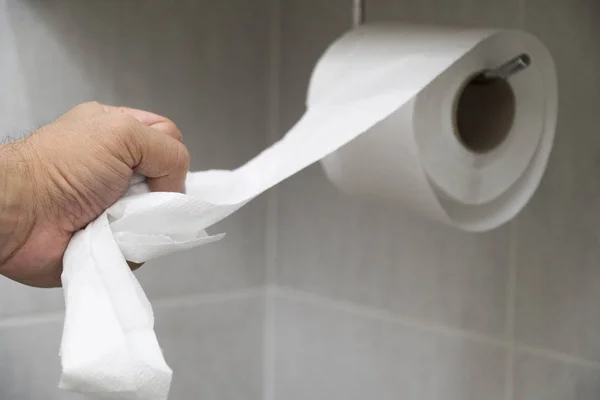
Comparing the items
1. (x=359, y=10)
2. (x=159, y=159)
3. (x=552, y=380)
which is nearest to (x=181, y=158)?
(x=159, y=159)

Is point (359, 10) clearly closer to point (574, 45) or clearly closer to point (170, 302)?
point (574, 45)

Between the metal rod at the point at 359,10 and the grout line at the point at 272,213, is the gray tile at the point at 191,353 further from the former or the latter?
the metal rod at the point at 359,10

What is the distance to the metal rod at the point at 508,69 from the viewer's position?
1.51 ft

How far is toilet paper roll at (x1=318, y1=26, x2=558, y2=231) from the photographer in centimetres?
45

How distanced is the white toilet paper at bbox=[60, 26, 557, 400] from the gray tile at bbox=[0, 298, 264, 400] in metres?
0.26

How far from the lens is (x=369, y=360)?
2.32ft

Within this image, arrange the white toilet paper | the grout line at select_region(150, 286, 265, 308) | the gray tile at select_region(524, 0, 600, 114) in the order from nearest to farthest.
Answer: the white toilet paper < the gray tile at select_region(524, 0, 600, 114) < the grout line at select_region(150, 286, 265, 308)

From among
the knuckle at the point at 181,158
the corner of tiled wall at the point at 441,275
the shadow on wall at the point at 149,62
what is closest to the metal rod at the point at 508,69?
the corner of tiled wall at the point at 441,275

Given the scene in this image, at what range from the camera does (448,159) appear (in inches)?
18.2

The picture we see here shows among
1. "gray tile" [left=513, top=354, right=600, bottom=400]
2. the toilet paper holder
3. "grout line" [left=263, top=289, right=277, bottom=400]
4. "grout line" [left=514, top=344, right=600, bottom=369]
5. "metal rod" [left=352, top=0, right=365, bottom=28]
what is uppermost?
"metal rod" [left=352, top=0, right=365, bottom=28]

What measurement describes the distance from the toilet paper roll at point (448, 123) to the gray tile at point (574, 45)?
0.07 meters

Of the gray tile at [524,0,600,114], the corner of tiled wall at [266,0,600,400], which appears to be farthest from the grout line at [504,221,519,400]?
the gray tile at [524,0,600,114]

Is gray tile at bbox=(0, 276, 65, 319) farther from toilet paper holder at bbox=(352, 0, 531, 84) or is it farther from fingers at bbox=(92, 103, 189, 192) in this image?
toilet paper holder at bbox=(352, 0, 531, 84)

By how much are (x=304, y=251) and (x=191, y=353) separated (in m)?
0.16
